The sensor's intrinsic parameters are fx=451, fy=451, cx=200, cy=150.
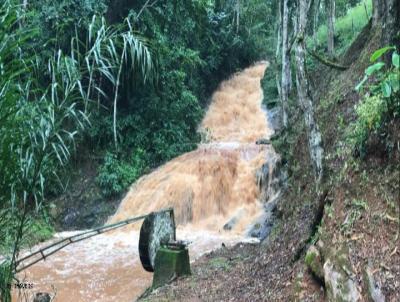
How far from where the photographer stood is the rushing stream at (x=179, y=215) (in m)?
8.07

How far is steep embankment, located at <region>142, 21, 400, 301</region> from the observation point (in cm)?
302

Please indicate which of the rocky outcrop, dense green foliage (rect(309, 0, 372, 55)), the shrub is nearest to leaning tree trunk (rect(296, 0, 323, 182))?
the rocky outcrop

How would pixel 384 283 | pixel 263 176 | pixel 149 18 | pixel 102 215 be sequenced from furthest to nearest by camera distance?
1. pixel 149 18
2. pixel 102 215
3. pixel 263 176
4. pixel 384 283

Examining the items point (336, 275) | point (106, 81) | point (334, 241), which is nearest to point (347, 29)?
point (106, 81)

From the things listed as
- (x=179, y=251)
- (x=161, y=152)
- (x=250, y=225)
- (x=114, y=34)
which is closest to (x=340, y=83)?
(x=179, y=251)

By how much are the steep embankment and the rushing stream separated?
256cm

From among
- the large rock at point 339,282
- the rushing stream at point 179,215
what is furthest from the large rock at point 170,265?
the large rock at point 339,282

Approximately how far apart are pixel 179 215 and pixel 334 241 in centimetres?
841

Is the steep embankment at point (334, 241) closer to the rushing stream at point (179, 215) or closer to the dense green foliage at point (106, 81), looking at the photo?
the dense green foliage at point (106, 81)

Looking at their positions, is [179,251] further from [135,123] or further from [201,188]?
[135,123]

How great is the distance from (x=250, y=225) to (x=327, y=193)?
6.65 meters

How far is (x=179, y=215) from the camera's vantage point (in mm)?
11688

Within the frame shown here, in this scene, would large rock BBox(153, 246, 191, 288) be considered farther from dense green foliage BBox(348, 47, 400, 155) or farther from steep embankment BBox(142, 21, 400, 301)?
dense green foliage BBox(348, 47, 400, 155)

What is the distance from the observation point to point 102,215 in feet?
42.5
